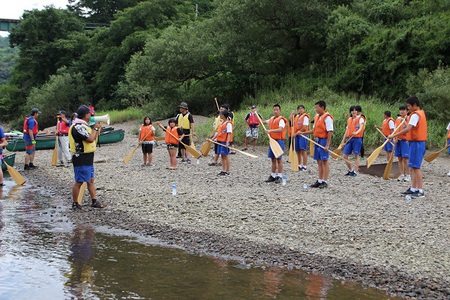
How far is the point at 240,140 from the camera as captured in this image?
77.4ft

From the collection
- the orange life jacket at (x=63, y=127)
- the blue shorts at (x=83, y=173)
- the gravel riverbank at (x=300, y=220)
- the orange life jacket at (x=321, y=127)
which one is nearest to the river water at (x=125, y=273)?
the gravel riverbank at (x=300, y=220)

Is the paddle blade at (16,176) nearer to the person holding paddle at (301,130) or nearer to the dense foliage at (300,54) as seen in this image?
the person holding paddle at (301,130)

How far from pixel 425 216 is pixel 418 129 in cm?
210

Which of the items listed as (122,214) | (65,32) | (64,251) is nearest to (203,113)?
(122,214)

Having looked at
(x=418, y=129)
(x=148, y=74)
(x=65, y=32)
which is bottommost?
(x=418, y=129)

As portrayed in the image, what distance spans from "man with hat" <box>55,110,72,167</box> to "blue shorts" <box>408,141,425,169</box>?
11603mm

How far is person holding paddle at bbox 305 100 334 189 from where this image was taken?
40.1 ft

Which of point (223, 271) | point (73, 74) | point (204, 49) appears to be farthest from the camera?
point (73, 74)

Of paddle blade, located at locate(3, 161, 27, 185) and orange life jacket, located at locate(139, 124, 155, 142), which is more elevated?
orange life jacket, located at locate(139, 124, 155, 142)


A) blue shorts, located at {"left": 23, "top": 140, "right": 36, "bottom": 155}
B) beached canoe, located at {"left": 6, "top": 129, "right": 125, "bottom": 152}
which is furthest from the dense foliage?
blue shorts, located at {"left": 23, "top": 140, "right": 36, "bottom": 155}

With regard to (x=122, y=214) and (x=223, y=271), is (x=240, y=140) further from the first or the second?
(x=223, y=271)

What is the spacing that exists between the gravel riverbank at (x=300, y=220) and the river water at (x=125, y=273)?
1.49 ft

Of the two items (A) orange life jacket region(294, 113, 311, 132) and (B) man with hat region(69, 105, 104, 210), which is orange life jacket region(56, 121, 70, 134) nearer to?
(B) man with hat region(69, 105, 104, 210)

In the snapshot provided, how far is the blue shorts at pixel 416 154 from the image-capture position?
35.7 ft
